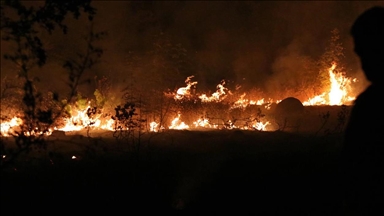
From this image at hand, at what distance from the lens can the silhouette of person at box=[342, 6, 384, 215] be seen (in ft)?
9.07

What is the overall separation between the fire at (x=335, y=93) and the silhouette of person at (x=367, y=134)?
13258 millimetres

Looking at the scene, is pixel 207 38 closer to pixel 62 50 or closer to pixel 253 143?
pixel 62 50

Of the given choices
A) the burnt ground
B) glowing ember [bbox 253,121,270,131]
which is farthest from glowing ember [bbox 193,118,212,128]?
the burnt ground

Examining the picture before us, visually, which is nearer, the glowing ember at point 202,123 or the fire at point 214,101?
the fire at point 214,101

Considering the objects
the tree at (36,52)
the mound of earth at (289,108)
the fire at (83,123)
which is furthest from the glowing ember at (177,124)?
the tree at (36,52)

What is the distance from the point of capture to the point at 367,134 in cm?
279

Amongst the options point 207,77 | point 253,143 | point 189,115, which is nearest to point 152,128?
point 189,115

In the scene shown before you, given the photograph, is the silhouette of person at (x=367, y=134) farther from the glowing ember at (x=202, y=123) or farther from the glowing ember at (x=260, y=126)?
the glowing ember at (x=202, y=123)

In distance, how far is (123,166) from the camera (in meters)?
7.52

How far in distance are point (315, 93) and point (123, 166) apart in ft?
36.0

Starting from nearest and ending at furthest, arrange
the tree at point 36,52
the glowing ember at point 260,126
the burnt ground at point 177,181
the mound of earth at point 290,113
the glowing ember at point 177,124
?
1. the tree at point 36,52
2. the burnt ground at point 177,181
3. the glowing ember at point 177,124
4. the glowing ember at point 260,126
5. the mound of earth at point 290,113

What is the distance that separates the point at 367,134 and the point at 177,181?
14.4 feet

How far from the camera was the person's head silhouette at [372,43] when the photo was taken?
2842mm

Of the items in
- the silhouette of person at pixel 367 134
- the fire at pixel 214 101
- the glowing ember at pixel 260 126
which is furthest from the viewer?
the glowing ember at pixel 260 126
